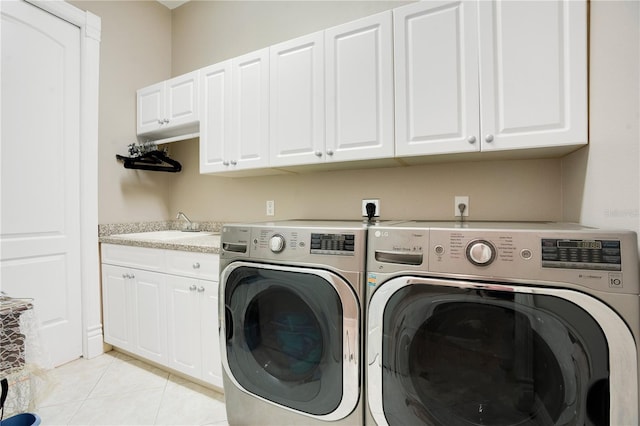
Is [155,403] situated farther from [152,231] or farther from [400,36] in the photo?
[400,36]

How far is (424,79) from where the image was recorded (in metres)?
1.47

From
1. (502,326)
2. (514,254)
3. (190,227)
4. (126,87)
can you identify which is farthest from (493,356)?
(126,87)

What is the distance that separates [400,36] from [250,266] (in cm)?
134

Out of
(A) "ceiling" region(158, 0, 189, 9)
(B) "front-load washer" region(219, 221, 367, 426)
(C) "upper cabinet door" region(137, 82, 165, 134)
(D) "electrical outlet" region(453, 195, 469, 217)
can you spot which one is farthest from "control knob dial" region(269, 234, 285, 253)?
(A) "ceiling" region(158, 0, 189, 9)

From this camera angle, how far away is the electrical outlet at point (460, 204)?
1711 mm

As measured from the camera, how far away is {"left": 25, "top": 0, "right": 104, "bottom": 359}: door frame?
231 cm

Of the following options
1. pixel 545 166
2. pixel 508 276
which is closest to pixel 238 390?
pixel 508 276

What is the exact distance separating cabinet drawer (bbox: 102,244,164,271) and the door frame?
0.13 m

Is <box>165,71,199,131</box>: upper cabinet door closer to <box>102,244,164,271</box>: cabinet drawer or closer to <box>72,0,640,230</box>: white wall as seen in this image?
<box>72,0,640,230</box>: white wall

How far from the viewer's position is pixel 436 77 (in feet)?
4.73

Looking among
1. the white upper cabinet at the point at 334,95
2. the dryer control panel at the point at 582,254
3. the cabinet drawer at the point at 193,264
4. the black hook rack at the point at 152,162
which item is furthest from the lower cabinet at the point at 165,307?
the dryer control panel at the point at 582,254

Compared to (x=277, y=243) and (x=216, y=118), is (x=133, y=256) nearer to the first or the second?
(x=216, y=118)

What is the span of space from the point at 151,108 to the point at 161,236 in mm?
1099

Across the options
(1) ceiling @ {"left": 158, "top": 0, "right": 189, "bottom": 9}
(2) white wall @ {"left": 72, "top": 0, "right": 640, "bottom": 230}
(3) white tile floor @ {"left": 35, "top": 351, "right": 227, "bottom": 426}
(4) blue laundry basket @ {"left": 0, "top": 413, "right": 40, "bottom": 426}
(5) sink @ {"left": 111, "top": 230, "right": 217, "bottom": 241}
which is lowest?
(3) white tile floor @ {"left": 35, "top": 351, "right": 227, "bottom": 426}
